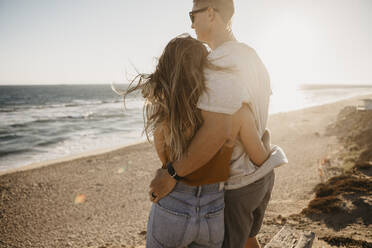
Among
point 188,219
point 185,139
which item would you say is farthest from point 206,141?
point 188,219

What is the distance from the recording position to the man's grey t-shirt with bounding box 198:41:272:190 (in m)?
1.13

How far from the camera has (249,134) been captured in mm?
1275

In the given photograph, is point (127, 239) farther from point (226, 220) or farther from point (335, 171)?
point (335, 171)

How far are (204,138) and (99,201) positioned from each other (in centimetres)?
620

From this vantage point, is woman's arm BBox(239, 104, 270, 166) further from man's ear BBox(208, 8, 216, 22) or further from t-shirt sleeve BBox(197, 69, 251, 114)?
man's ear BBox(208, 8, 216, 22)

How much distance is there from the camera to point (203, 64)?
118 cm

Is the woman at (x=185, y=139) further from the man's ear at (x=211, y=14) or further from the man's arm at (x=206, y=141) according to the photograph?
the man's ear at (x=211, y=14)

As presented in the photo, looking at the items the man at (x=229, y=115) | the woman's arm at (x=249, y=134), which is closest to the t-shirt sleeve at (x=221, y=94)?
the man at (x=229, y=115)

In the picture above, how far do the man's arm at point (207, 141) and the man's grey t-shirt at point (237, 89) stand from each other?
4 cm

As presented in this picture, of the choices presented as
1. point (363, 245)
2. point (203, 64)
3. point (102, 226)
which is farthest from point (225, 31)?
point (102, 226)

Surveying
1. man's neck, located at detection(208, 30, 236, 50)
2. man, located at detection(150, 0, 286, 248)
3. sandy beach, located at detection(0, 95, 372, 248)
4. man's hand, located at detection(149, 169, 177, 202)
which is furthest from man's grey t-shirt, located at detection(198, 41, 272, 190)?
sandy beach, located at detection(0, 95, 372, 248)

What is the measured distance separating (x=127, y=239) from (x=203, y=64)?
14.5ft

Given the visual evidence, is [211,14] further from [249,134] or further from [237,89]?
[249,134]

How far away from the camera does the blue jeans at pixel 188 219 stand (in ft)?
3.80
